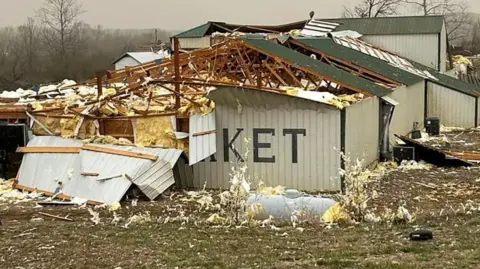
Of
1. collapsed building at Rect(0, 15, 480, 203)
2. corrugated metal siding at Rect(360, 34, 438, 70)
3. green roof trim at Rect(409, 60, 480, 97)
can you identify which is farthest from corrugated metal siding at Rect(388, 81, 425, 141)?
corrugated metal siding at Rect(360, 34, 438, 70)

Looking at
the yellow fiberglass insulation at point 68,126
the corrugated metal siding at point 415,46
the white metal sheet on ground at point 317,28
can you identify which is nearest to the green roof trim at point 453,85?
the corrugated metal siding at point 415,46

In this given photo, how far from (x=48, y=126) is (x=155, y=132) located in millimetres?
3327

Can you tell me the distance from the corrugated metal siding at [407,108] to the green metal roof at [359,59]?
0.52m

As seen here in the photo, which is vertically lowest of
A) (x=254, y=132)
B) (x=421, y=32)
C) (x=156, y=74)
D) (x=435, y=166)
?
(x=435, y=166)

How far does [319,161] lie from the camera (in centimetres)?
1642

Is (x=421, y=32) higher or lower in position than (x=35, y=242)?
higher

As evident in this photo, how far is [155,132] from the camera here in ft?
54.1

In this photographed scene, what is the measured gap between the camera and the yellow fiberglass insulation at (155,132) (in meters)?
16.4

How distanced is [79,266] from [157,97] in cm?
1071

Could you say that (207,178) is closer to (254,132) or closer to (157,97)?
(254,132)

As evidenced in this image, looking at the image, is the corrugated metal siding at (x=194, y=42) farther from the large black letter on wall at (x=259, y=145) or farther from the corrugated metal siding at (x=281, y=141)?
the large black letter on wall at (x=259, y=145)

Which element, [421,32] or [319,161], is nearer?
[319,161]

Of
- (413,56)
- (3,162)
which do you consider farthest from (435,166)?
(413,56)

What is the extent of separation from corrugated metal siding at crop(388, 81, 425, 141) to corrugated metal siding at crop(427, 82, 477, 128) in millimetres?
815
